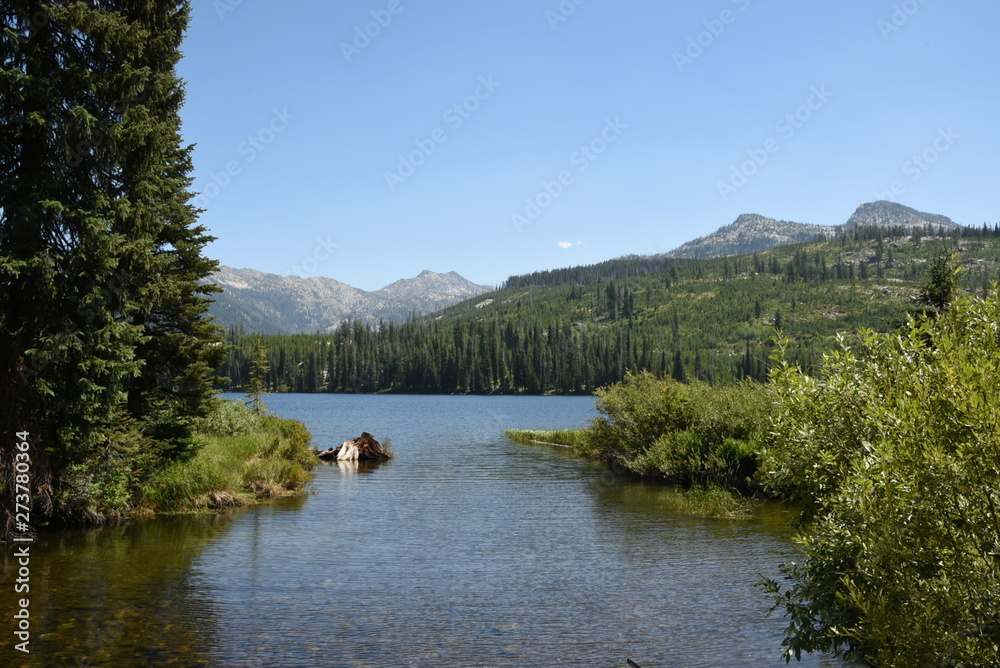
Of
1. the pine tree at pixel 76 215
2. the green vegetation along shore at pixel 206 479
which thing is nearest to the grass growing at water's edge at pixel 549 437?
the green vegetation along shore at pixel 206 479

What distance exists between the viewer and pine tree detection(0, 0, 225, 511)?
1906 cm

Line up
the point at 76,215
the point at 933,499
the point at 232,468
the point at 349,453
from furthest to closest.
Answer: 1. the point at 349,453
2. the point at 232,468
3. the point at 76,215
4. the point at 933,499

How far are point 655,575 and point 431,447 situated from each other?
134 ft

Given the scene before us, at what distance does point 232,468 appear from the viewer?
29.4 meters

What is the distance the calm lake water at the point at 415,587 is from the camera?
43.2 feet

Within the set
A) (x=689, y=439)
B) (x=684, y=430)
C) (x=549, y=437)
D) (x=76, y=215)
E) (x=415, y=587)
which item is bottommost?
(x=415, y=587)

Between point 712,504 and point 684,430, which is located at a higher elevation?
point 684,430

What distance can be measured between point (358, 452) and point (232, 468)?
19.6 m

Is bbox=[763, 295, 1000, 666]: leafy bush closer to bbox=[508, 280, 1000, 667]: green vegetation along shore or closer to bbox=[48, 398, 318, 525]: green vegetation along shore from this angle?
bbox=[508, 280, 1000, 667]: green vegetation along shore

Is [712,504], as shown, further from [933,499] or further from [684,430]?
[933,499]

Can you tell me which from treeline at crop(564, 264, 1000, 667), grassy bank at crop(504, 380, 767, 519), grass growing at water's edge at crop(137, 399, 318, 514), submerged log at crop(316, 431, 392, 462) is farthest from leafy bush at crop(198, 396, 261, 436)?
treeline at crop(564, 264, 1000, 667)

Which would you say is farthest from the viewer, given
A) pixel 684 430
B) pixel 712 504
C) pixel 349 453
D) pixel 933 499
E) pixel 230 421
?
pixel 349 453

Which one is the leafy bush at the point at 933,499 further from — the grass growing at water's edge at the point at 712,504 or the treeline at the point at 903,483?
the grass growing at water's edge at the point at 712,504

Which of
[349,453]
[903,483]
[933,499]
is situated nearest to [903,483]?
[903,483]
